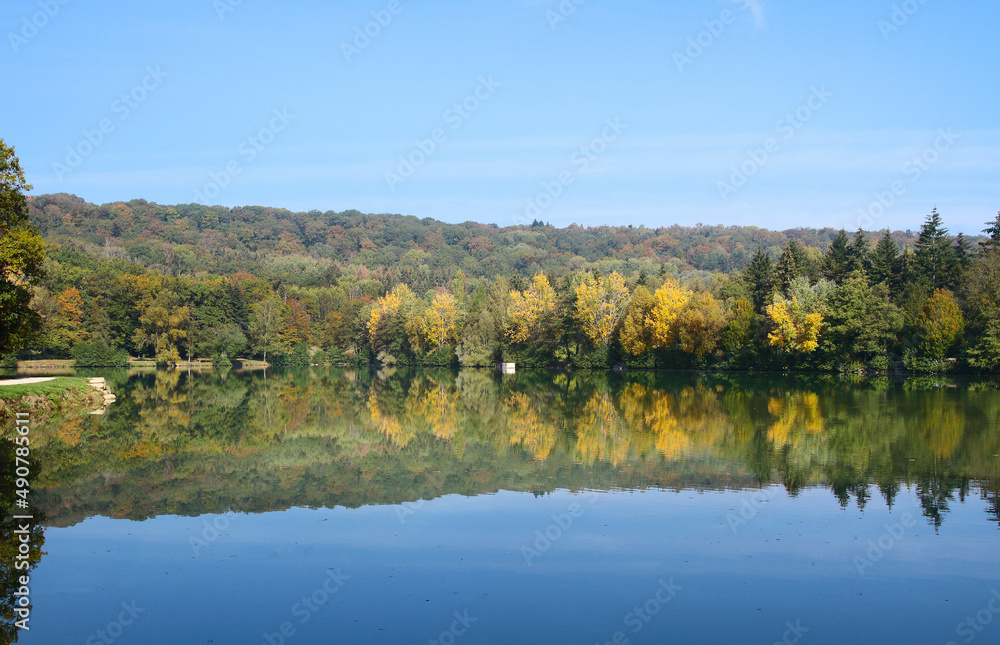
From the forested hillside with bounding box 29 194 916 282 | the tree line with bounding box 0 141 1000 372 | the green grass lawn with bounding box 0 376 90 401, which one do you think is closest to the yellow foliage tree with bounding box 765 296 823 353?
the tree line with bounding box 0 141 1000 372

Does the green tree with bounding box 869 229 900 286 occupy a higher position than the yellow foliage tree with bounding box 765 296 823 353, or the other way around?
the green tree with bounding box 869 229 900 286

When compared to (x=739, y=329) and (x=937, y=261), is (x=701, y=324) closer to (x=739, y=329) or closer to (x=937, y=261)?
(x=739, y=329)

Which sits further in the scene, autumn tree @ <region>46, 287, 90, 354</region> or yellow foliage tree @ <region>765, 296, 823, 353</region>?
autumn tree @ <region>46, 287, 90, 354</region>

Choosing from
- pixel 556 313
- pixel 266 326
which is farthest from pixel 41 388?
pixel 266 326

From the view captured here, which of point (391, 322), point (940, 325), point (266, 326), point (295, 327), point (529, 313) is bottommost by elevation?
point (295, 327)

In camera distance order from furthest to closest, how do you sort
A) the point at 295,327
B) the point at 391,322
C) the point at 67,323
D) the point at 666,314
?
the point at 295,327 → the point at 391,322 → the point at 67,323 → the point at 666,314

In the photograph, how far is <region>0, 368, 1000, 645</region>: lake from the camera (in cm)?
767

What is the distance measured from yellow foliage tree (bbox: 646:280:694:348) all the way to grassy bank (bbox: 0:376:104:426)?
124 feet

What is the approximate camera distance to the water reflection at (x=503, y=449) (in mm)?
13523

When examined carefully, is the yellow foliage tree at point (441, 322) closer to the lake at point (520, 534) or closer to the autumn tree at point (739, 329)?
the autumn tree at point (739, 329)

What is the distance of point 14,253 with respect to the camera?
70.9ft

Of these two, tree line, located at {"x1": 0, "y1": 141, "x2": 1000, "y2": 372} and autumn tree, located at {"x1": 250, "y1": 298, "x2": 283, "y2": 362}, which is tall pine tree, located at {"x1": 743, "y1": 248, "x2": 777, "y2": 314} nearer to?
tree line, located at {"x1": 0, "y1": 141, "x2": 1000, "y2": 372}

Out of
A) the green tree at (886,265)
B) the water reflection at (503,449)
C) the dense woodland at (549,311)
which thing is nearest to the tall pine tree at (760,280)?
the dense woodland at (549,311)

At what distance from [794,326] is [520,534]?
1678 inches
